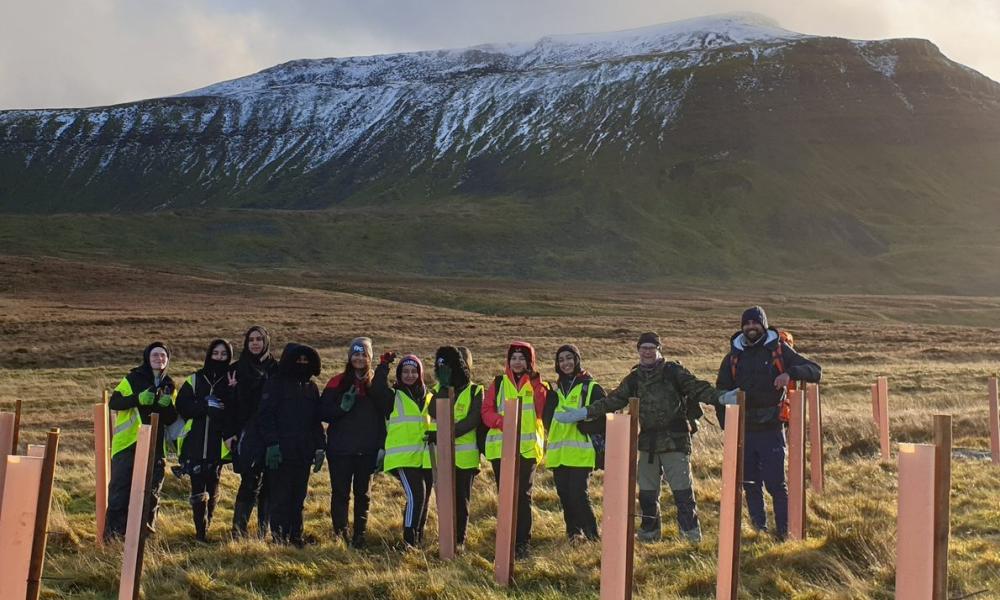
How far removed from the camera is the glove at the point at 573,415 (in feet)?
25.6

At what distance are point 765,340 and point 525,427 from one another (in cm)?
247

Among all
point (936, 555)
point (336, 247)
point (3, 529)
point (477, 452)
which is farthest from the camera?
point (336, 247)

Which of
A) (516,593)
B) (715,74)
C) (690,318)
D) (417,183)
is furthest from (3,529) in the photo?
(715,74)

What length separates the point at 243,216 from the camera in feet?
374

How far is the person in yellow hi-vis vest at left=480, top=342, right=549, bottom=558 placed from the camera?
8.03 metres

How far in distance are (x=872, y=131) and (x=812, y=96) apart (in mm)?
15192

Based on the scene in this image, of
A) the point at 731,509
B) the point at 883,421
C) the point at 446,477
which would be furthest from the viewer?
the point at 883,421

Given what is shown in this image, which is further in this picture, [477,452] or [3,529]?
[477,452]

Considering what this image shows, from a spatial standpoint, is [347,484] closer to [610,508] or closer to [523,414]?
[523,414]

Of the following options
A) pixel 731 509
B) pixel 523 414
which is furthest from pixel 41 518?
pixel 523 414

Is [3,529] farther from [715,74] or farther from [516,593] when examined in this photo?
[715,74]

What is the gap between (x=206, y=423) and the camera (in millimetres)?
8586

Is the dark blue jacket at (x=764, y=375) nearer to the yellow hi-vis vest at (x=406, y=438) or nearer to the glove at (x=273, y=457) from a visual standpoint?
the yellow hi-vis vest at (x=406, y=438)

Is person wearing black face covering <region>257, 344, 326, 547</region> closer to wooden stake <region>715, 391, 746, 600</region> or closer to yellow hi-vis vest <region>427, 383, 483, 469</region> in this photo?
yellow hi-vis vest <region>427, 383, 483, 469</region>
